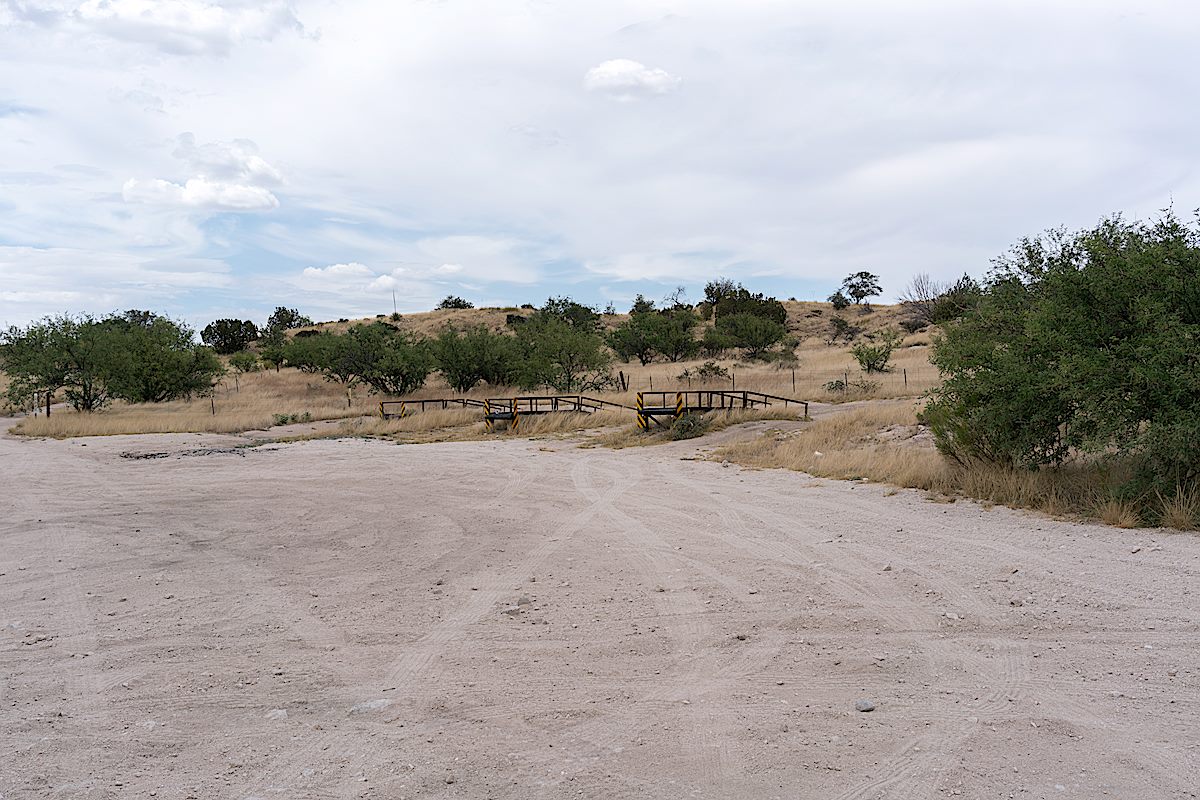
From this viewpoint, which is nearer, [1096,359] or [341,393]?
[1096,359]

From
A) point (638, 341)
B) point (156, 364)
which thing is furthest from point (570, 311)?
point (156, 364)

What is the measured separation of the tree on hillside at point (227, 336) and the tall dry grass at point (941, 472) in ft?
264

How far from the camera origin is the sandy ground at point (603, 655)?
4.35 meters

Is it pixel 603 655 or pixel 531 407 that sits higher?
pixel 531 407

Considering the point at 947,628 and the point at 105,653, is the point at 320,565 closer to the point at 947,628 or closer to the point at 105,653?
the point at 105,653

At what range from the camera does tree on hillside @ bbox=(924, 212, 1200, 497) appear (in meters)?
9.48

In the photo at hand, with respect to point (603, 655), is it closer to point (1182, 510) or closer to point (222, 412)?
point (1182, 510)

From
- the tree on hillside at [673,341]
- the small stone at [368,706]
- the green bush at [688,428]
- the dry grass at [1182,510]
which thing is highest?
the tree on hillside at [673,341]

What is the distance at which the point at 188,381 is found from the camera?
42.4 metres

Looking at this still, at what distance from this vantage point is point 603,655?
6082 millimetres

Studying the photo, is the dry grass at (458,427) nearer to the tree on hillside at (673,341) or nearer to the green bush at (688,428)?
the green bush at (688,428)

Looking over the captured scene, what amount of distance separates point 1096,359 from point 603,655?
7.28m

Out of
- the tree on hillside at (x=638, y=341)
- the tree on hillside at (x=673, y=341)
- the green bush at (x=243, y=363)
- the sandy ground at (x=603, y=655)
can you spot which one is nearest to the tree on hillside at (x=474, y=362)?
the tree on hillside at (x=673, y=341)

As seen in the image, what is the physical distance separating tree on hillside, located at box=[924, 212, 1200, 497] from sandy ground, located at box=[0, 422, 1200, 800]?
1284 millimetres
